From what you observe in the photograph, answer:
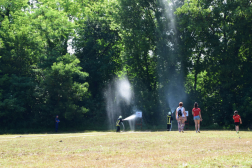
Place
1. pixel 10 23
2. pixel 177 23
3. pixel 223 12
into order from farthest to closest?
pixel 10 23, pixel 177 23, pixel 223 12

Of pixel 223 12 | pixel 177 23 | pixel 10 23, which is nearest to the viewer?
pixel 223 12

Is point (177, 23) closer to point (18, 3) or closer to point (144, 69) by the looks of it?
point (144, 69)

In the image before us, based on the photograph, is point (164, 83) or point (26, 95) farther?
point (164, 83)

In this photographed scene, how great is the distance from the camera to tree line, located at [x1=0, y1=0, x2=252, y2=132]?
3550cm

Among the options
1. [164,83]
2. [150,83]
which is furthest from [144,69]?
[164,83]

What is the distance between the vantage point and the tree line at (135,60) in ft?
116

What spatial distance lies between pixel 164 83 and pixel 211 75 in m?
6.14

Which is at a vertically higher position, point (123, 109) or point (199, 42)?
point (199, 42)

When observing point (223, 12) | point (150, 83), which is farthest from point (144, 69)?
point (223, 12)

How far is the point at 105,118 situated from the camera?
42062mm

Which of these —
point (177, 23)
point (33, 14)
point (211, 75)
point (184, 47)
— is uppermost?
point (33, 14)

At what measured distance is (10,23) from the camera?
41.6 meters

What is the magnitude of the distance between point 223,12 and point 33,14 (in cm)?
2605

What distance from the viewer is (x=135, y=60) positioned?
4181cm
